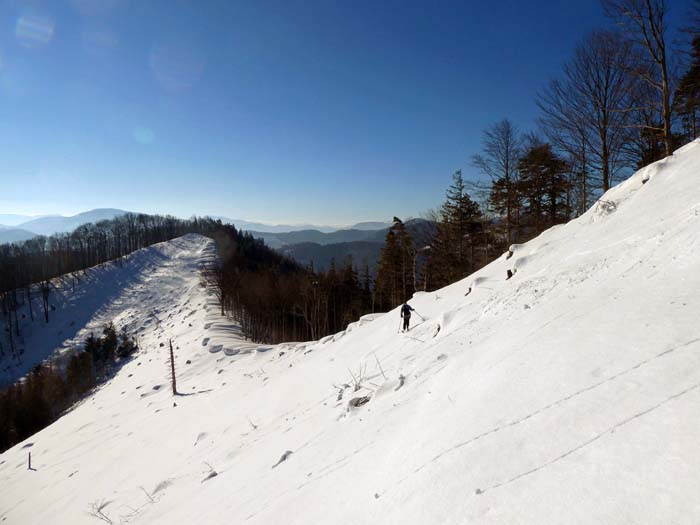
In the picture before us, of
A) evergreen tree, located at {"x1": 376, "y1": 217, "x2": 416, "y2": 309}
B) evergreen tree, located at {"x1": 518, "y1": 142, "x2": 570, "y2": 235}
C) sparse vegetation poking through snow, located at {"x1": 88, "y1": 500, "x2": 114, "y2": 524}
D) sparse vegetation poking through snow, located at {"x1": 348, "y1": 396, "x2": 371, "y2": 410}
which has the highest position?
evergreen tree, located at {"x1": 518, "y1": 142, "x2": 570, "y2": 235}

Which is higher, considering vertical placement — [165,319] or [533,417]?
[533,417]

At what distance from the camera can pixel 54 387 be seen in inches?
1801

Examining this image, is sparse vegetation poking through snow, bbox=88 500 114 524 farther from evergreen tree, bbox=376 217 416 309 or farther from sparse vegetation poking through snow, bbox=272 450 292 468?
evergreen tree, bbox=376 217 416 309

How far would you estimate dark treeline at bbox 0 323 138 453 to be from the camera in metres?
39.4

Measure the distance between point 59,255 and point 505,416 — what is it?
442 ft

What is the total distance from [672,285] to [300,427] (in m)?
8.02

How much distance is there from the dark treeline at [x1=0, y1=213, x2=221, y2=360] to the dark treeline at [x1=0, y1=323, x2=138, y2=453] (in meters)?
28.5

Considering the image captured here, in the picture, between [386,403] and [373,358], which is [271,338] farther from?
[386,403]

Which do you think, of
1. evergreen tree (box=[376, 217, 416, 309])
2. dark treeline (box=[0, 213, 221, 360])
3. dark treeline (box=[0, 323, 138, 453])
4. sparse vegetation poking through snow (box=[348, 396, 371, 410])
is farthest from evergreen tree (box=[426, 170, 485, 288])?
dark treeline (box=[0, 213, 221, 360])

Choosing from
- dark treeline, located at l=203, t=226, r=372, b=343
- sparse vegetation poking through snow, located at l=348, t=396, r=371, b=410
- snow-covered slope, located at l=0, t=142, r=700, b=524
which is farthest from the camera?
dark treeline, located at l=203, t=226, r=372, b=343

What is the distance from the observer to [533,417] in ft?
11.0

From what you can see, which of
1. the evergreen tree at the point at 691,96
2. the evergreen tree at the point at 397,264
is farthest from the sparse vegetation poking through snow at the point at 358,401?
the evergreen tree at the point at 397,264

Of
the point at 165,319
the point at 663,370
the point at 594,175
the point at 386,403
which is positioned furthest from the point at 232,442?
the point at 165,319

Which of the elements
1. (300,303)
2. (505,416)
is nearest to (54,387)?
(300,303)
